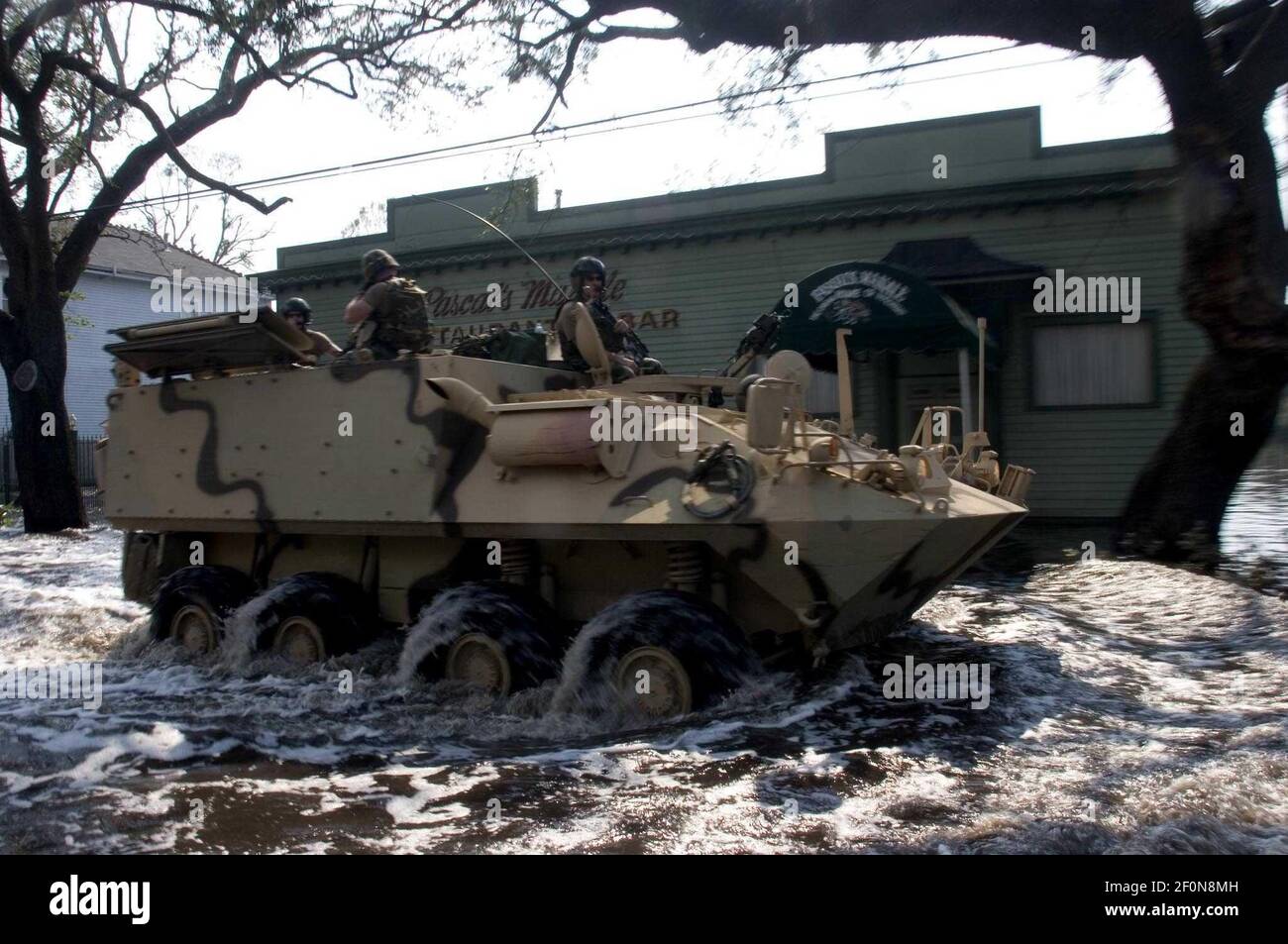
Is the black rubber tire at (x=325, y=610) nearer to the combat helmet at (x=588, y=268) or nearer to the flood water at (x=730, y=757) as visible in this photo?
the flood water at (x=730, y=757)

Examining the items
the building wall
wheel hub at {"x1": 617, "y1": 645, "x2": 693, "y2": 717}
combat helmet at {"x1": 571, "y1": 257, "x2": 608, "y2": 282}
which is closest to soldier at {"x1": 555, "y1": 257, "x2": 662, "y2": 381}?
combat helmet at {"x1": 571, "y1": 257, "x2": 608, "y2": 282}

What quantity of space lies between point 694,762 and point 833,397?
12068mm

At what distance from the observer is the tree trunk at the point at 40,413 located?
17.1 m

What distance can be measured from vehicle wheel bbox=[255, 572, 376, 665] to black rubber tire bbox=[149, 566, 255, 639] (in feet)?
2.13

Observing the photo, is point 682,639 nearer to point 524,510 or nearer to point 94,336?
point 524,510

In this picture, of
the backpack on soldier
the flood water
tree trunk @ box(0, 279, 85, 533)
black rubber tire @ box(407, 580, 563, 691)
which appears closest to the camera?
the flood water

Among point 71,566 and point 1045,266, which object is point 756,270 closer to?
point 1045,266

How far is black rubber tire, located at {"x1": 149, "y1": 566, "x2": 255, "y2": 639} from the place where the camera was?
823cm

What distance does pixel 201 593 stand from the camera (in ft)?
27.1

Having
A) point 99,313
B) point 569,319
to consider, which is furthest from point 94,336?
point 569,319

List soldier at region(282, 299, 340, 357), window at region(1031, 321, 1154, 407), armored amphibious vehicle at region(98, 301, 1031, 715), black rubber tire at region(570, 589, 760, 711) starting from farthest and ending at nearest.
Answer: window at region(1031, 321, 1154, 407) < soldier at region(282, 299, 340, 357) < armored amphibious vehicle at region(98, 301, 1031, 715) < black rubber tire at region(570, 589, 760, 711)

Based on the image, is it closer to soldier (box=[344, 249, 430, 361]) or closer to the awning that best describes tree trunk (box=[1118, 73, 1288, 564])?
the awning

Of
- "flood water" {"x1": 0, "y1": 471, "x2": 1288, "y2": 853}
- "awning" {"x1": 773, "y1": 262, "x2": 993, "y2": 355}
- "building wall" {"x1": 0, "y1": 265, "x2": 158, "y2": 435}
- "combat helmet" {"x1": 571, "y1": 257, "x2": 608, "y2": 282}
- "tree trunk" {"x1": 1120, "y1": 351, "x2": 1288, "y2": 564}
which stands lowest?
"flood water" {"x1": 0, "y1": 471, "x2": 1288, "y2": 853}

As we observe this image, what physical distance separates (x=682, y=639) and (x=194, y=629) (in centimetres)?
420
